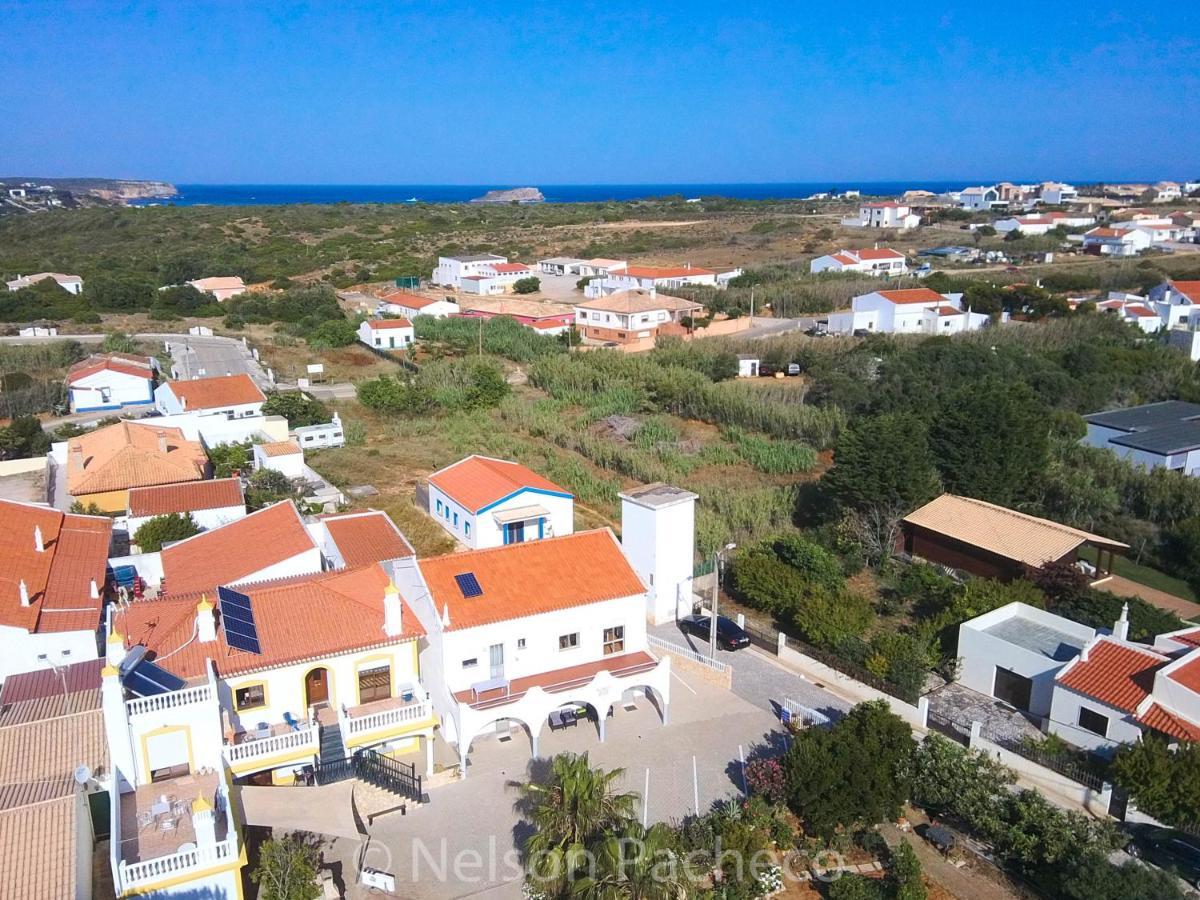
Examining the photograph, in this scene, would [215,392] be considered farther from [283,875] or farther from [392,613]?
[283,875]

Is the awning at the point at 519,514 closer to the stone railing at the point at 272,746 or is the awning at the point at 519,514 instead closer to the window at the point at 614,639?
the window at the point at 614,639

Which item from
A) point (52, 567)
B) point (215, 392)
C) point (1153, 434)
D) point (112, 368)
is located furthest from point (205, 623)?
point (1153, 434)

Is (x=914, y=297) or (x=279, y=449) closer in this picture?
(x=279, y=449)

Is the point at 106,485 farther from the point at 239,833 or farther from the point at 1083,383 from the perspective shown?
the point at 1083,383

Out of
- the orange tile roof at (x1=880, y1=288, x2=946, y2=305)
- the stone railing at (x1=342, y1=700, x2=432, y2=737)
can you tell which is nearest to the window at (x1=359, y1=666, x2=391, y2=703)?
the stone railing at (x1=342, y1=700, x2=432, y2=737)

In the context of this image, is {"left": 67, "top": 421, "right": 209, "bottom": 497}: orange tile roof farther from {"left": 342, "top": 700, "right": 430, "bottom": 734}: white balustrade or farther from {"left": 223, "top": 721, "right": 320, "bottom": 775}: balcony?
{"left": 342, "top": 700, "right": 430, "bottom": 734}: white balustrade

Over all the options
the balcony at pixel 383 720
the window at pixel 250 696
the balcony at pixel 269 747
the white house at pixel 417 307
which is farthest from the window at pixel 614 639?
the white house at pixel 417 307

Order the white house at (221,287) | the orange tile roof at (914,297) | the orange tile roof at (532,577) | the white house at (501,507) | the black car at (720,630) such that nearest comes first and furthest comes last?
the orange tile roof at (532,577) < the black car at (720,630) < the white house at (501,507) < the orange tile roof at (914,297) < the white house at (221,287)
